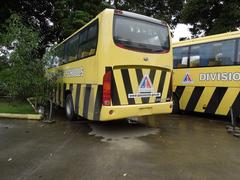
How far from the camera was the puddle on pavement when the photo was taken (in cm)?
724

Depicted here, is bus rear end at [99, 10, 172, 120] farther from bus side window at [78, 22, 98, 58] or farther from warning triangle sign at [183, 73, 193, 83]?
warning triangle sign at [183, 73, 193, 83]

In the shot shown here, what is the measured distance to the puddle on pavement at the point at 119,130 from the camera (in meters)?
7.24

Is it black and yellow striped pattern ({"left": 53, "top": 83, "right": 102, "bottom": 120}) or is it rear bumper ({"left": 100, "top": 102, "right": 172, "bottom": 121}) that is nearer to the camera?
rear bumper ({"left": 100, "top": 102, "right": 172, "bottom": 121})

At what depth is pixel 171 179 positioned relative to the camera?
14.6ft

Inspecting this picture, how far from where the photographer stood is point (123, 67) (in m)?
7.23

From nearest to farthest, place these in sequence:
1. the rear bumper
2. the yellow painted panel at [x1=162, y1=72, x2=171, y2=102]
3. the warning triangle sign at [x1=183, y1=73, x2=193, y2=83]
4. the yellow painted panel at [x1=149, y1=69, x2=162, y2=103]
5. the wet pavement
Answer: the wet pavement < the rear bumper < the yellow painted panel at [x1=149, y1=69, x2=162, y2=103] < the yellow painted panel at [x1=162, y1=72, x2=171, y2=102] < the warning triangle sign at [x1=183, y1=73, x2=193, y2=83]

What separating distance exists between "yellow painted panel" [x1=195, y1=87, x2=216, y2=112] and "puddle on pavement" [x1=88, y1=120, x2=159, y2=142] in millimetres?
2643

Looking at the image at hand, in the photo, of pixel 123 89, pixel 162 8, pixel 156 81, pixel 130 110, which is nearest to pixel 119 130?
pixel 130 110

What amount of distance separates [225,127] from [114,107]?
3.76 metres

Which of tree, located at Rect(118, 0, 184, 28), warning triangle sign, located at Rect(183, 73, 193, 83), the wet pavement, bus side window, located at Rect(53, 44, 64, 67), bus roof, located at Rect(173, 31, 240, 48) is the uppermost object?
tree, located at Rect(118, 0, 184, 28)

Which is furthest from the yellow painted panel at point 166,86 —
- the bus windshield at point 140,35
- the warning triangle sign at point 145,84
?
the bus windshield at point 140,35

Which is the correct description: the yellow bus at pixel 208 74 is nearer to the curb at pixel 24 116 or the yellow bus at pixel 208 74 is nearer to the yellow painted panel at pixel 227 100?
the yellow painted panel at pixel 227 100

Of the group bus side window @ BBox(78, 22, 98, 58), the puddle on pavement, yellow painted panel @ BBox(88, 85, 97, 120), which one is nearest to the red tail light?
yellow painted panel @ BBox(88, 85, 97, 120)

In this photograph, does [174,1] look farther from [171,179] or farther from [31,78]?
[171,179]
